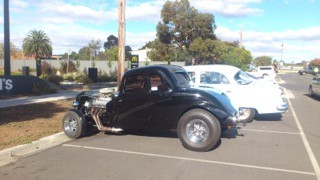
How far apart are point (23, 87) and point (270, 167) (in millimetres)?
13528

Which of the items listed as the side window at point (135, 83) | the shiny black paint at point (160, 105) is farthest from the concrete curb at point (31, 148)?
the side window at point (135, 83)

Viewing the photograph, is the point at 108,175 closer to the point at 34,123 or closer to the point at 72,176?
the point at 72,176

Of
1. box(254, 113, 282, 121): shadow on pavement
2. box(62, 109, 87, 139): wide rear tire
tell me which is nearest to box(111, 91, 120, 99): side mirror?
box(62, 109, 87, 139): wide rear tire

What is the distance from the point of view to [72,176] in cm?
629

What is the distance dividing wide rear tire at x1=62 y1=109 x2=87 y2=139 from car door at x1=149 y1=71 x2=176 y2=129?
71.7 inches

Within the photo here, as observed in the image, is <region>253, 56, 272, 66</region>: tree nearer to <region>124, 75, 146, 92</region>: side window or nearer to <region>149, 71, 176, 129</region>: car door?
<region>124, 75, 146, 92</region>: side window

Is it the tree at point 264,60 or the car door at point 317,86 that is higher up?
the tree at point 264,60

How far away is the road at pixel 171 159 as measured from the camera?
21.2 ft

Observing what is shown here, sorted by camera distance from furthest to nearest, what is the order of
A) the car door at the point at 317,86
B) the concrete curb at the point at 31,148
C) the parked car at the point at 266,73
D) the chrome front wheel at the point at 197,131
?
the parked car at the point at 266,73 < the car door at the point at 317,86 < the chrome front wheel at the point at 197,131 < the concrete curb at the point at 31,148

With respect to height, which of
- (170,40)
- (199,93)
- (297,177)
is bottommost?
(297,177)

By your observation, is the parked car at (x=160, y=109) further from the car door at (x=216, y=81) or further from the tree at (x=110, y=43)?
the tree at (x=110, y=43)

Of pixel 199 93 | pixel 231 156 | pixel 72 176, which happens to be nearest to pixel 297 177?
pixel 231 156

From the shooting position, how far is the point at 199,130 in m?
8.14

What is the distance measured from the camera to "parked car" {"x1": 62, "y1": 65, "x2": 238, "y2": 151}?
26.5 feet
